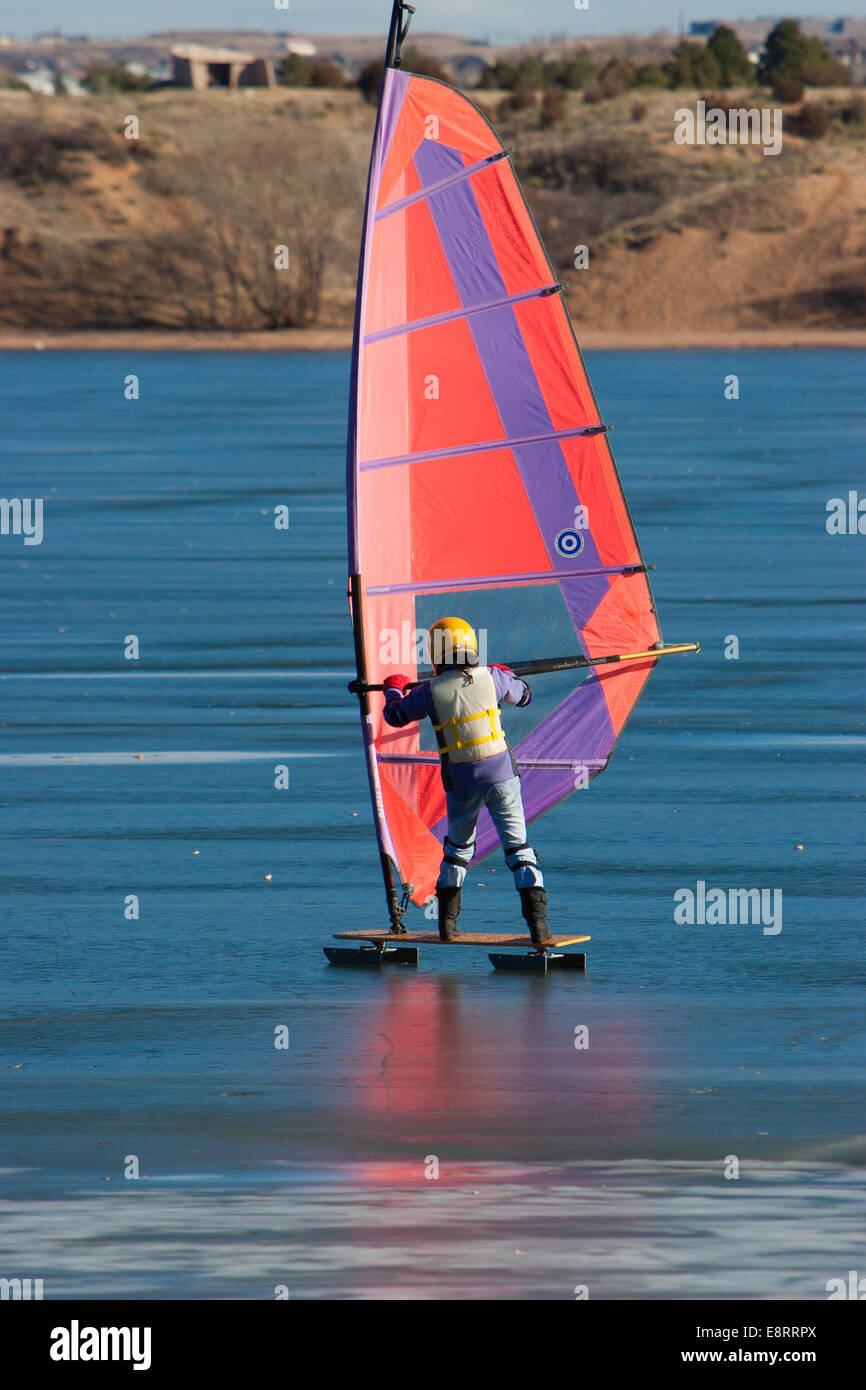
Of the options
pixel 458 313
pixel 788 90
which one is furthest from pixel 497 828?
pixel 788 90

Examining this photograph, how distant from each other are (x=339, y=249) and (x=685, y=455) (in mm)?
57999

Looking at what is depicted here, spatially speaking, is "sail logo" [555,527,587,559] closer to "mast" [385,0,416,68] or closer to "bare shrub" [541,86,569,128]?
"mast" [385,0,416,68]

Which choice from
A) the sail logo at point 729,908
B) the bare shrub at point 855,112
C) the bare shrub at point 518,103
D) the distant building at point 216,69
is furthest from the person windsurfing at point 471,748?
the distant building at point 216,69

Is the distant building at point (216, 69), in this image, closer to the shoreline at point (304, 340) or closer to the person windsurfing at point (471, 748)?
the shoreline at point (304, 340)

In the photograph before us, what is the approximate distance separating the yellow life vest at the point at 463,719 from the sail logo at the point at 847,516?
19366 millimetres

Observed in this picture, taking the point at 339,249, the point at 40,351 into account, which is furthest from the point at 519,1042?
the point at 339,249

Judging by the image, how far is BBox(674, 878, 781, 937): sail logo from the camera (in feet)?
39.9

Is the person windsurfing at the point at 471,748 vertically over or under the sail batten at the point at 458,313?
under

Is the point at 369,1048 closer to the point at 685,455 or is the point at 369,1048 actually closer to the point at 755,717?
the point at 755,717

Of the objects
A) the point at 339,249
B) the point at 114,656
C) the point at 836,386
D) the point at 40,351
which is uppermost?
the point at 339,249

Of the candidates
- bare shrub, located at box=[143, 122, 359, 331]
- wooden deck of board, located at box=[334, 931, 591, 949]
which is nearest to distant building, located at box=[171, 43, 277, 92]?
bare shrub, located at box=[143, 122, 359, 331]

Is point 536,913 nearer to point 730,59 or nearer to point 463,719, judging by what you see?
point 463,719

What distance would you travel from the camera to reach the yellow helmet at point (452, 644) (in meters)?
11.4
